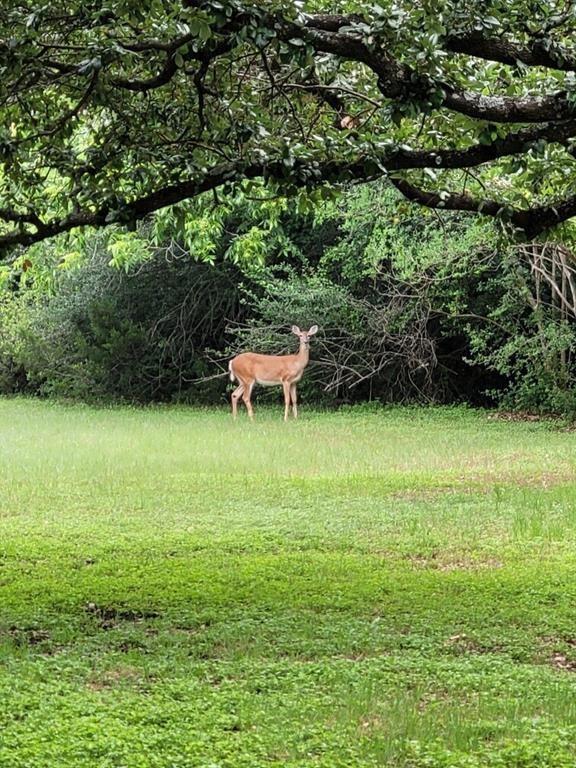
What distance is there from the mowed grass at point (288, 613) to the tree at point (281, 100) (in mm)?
2339

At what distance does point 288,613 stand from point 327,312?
14.9 metres

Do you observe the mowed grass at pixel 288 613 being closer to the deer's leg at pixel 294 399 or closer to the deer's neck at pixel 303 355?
the deer's leg at pixel 294 399

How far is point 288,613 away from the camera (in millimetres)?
6559

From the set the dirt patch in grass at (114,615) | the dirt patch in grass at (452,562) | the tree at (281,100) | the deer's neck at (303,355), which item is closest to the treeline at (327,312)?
the deer's neck at (303,355)

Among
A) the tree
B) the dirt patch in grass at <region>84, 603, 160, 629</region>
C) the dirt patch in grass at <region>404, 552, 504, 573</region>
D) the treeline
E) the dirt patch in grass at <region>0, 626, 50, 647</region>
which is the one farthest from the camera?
the treeline

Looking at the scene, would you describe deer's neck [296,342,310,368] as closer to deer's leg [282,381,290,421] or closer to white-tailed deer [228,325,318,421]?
white-tailed deer [228,325,318,421]

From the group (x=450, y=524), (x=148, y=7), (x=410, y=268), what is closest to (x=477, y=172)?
(x=450, y=524)

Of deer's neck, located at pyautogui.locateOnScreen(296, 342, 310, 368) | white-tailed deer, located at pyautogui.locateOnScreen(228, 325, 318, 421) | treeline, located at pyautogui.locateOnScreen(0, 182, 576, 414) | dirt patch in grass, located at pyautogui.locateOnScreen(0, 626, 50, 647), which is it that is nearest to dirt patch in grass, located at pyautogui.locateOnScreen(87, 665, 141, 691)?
dirt patch in grass, located at pyautogui.locateOnScreen(0, 626, 50, 647)

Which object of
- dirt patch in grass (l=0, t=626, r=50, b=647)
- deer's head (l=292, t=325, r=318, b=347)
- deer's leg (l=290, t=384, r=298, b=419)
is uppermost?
deer's head (l=292, t=325, r=318, b=347)

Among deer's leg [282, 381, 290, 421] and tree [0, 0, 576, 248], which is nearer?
tree [0, 0, 576, 248]

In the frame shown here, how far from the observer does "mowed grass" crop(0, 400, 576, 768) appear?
14.5 ft

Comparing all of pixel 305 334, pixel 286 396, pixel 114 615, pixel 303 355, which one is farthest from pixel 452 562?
pixel 303 355

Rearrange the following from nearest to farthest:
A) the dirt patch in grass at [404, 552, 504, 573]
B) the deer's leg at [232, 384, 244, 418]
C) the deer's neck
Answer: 1. the dirt patch in grass at [404, 552, 504, 573]
2. the deer's neck
3. the deer's leg at [232, 384, 244, 418]

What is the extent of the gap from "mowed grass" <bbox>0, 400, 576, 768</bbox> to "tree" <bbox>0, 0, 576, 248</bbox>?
2339 mm
